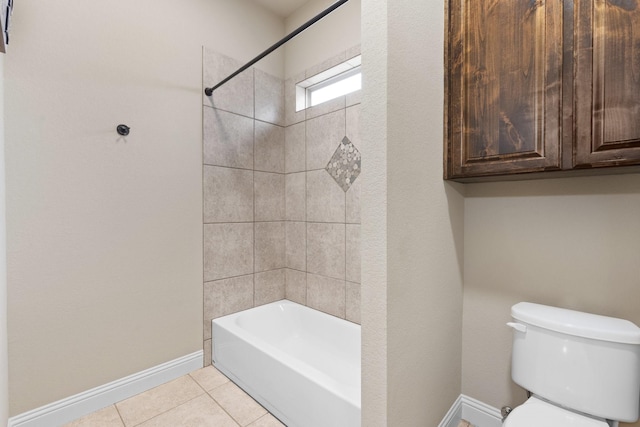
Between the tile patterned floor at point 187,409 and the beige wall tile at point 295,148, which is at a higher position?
the beige wall tile at point 295,148

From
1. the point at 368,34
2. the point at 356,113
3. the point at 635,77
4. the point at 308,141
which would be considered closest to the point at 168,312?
the point at 308,141

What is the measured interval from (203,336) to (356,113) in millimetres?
2006

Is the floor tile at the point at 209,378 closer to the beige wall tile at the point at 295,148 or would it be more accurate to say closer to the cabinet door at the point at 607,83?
the beige wall tile at the point at 295,148

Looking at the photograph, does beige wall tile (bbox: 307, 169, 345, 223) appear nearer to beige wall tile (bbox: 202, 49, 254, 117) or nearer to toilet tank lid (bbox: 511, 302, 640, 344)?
beige wall tile (bbox: 202, 49, 254, 117)

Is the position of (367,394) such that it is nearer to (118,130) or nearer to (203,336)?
(203,336)

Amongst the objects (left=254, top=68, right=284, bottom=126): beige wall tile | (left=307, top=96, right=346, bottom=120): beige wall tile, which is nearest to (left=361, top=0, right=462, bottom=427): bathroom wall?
(left=307, top=96, right=346, bottom=120): beige wall tile

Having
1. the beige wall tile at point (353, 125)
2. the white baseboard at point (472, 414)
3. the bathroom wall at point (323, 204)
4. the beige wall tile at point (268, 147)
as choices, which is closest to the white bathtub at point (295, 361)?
the bathroom wall at point (323, 204)

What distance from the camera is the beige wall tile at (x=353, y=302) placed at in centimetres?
224

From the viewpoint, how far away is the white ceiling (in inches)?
98.7

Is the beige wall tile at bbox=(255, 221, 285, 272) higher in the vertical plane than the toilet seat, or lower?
higher

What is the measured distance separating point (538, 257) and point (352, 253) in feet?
3.76

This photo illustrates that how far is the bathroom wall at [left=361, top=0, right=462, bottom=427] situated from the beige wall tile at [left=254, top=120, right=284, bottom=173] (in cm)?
154

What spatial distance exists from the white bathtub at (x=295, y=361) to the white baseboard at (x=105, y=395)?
0.81 feet

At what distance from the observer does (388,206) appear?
1.10 meters
